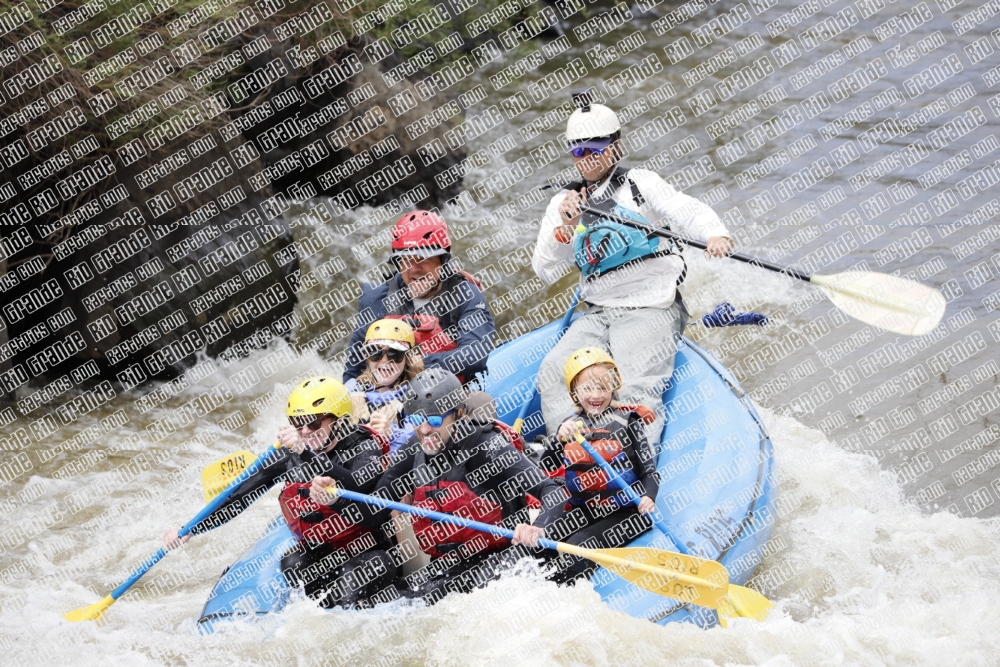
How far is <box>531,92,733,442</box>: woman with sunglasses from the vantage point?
5.42m

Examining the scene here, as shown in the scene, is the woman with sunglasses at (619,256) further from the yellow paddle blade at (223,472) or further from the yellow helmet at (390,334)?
the yellow paddle blade at (223,472)

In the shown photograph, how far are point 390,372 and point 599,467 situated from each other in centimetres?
109

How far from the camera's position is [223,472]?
16.4 ft

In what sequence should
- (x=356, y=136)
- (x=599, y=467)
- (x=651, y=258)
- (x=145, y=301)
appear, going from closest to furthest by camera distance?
(x=599, y=467) < (x=651, y=258) < (x=145, y=301) < (x=356, y=136)

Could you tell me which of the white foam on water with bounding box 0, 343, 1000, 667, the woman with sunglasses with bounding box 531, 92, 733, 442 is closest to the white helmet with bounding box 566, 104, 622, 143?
the woman with sunglasses with bounding box 531, 92, 733, 442

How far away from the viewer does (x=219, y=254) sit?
8.44 metres

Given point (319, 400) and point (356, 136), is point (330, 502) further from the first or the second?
point (356, 136)

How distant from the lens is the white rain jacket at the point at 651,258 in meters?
5.57

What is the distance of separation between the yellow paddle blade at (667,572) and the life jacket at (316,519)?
91 centimetres

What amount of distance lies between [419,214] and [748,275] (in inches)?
168

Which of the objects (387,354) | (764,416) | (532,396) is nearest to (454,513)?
(387,354)

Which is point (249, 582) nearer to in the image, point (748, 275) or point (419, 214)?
point (419, 214)

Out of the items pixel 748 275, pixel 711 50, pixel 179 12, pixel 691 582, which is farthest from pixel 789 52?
pixel 691 582

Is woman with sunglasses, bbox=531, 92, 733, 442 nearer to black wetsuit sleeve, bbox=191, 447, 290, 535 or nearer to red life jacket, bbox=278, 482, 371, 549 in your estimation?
red life jacket, bbox=278, 482, 371, 549
